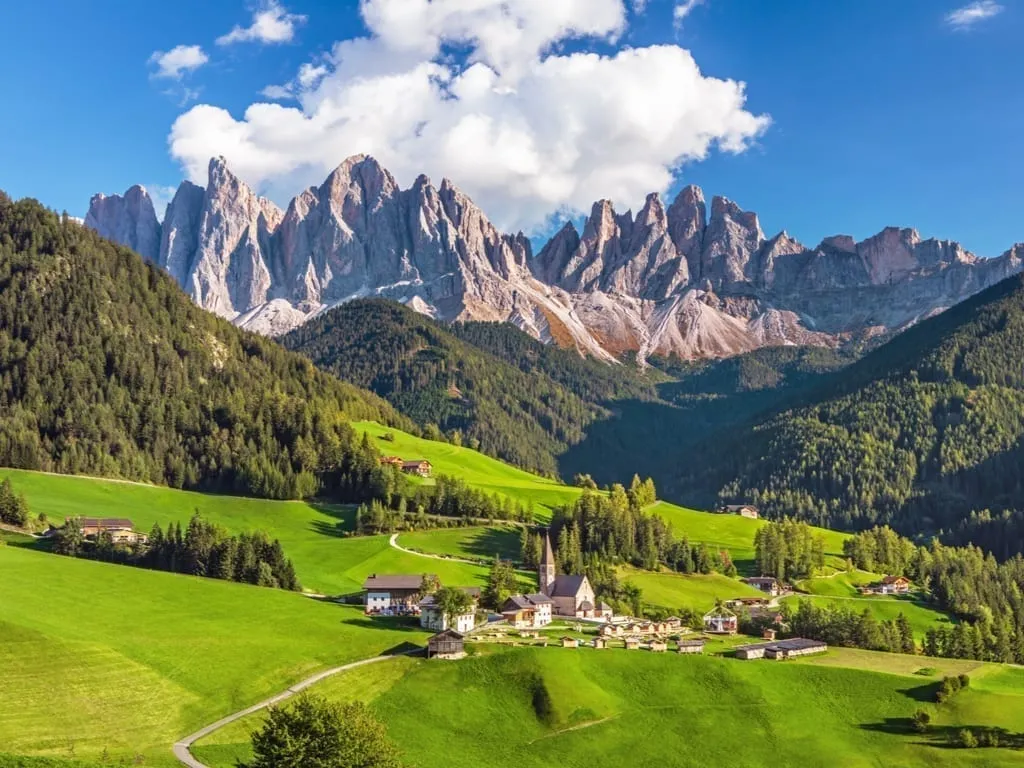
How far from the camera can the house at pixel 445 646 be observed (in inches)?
3935

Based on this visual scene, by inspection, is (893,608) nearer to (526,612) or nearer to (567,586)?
(567,586)

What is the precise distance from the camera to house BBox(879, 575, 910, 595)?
580ft

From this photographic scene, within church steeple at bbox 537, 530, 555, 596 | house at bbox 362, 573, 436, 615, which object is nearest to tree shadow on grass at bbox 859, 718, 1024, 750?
church steeple at bbox 537, 530, 555, 596

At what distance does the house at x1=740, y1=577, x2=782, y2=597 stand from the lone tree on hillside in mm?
113410

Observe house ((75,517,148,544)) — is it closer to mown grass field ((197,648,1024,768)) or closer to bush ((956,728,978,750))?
mown grass field ((197,648,1024,768))

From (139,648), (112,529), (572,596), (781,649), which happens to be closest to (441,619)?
(572,596)

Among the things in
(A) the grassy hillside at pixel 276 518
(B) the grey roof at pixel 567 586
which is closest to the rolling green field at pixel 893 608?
(B) the grey roof at pixel 567 586

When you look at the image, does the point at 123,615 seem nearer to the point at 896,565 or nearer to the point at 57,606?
the point at 57,606

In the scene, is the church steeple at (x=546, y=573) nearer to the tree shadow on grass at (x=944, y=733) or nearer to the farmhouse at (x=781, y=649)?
the farmhouse at (x=781, y=649)

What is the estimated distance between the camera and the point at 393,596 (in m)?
127

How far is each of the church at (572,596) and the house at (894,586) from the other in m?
65.9

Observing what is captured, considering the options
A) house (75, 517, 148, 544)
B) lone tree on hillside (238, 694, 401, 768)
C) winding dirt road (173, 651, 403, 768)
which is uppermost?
house (75, 517, 148, 544)

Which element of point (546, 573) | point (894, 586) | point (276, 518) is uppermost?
point (276, 518)

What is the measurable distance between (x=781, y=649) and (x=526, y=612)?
3102 centimetres
